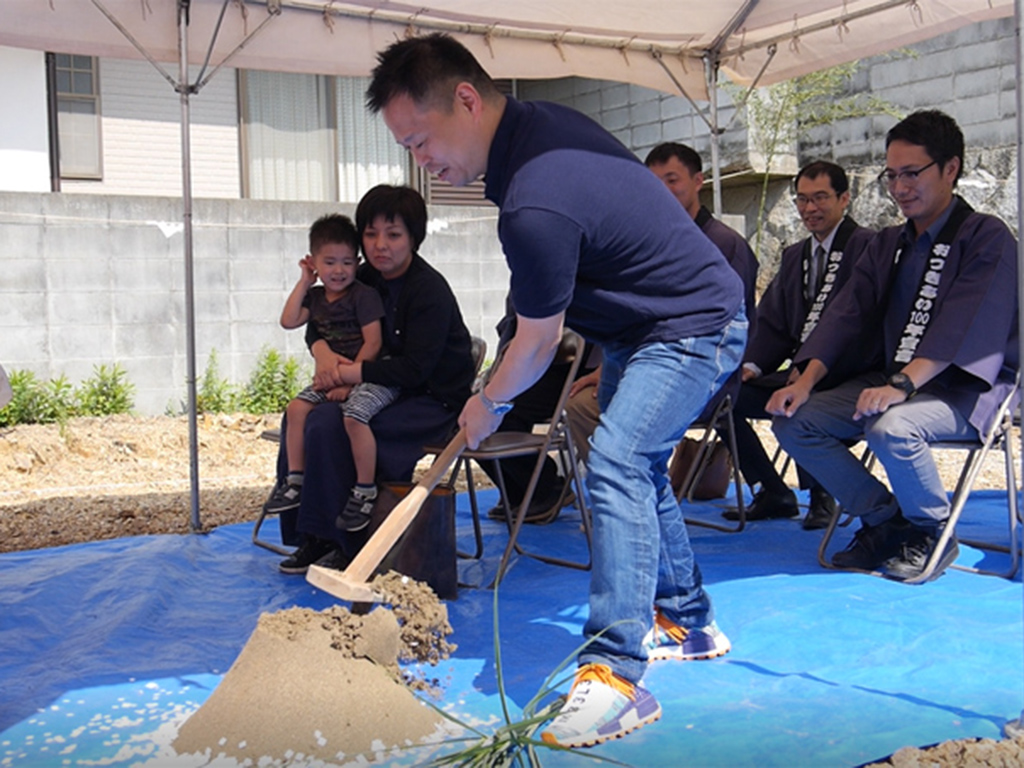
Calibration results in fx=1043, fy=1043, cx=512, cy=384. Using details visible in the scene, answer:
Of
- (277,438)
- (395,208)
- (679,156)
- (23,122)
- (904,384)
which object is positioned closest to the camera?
(904,384)

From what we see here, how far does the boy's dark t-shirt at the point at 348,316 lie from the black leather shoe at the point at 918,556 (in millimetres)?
2014

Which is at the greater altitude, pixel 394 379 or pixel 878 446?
pixel 394 379

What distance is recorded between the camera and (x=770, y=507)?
4598 mm

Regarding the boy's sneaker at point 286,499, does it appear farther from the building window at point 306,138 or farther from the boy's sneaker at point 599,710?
the building window at point 306,138

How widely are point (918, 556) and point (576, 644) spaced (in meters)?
1.35

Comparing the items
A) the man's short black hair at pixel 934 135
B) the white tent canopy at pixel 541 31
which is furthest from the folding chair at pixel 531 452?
the white tent canopy at pixel 541 31

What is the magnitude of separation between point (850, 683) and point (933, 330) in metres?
1.38

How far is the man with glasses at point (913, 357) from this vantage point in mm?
3410

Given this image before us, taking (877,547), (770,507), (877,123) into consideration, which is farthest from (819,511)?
(877,123)

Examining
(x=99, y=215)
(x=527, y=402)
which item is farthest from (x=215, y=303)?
(x=527, y=402)

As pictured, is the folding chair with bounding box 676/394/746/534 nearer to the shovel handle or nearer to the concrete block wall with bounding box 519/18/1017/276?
Answer: the shovel handle

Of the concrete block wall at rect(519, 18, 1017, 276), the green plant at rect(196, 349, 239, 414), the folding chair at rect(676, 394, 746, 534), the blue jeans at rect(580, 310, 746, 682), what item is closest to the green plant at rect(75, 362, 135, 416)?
the green plant at rect(196, 349, 239, 414)

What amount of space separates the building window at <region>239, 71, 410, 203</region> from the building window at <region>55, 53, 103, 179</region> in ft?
4.08

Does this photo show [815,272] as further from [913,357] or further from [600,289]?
[600,289]
